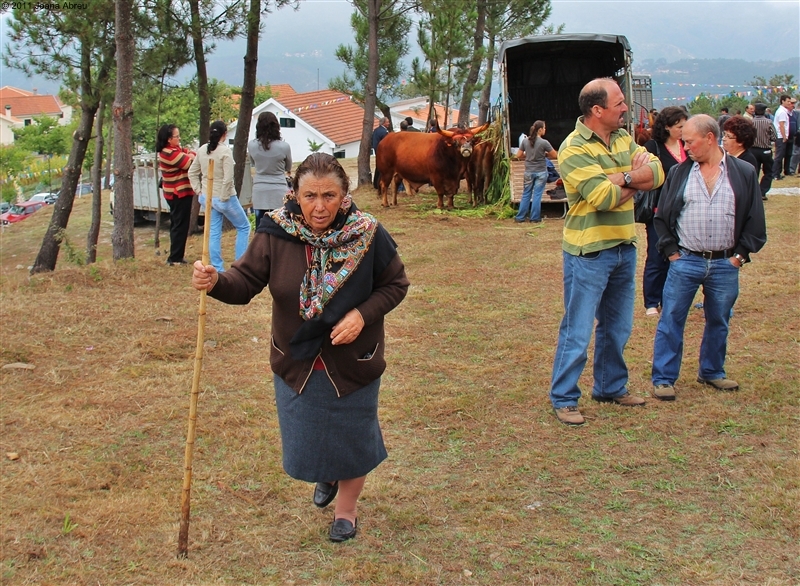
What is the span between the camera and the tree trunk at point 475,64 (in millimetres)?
19172

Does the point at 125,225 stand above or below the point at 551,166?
below

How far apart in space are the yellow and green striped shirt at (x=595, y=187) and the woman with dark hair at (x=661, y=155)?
58.0 inches

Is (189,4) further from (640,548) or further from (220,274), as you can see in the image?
(640,548)

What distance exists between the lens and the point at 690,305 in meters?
5.20

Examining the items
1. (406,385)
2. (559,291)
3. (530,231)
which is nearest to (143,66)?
(530,231)

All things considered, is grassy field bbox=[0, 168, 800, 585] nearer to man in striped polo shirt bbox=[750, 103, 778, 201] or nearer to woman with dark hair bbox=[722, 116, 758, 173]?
woman with dark hair bbox=[722, 116, 758, 173]

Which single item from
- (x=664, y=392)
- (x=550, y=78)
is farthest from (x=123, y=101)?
(x=550, y=78)

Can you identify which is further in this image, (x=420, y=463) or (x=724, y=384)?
(x=724, y=384)

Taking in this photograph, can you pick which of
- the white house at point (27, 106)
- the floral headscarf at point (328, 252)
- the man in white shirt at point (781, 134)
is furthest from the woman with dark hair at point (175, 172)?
the white house at point (27, 106)

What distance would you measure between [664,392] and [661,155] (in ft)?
7.57

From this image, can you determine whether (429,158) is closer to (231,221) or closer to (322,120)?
(231,221)

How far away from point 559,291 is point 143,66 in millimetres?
8009

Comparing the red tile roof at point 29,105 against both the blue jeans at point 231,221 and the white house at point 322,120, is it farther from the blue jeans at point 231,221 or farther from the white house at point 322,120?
the blue jeans at point 231,221

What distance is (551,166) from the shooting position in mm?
14023
